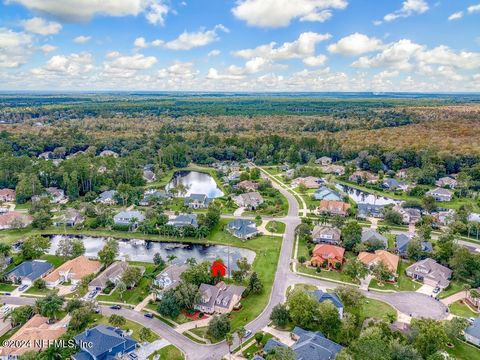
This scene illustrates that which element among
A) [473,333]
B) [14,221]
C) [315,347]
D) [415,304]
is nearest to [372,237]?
[415,304]

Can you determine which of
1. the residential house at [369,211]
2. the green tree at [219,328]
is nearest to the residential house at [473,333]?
the green tree at [219,328]

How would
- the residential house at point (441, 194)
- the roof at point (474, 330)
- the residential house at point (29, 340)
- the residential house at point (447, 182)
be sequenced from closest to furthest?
the residential house at point (29, 340), the roof at point (474, 330), the residential house at point (441, 194), the residential house at point (447, 182)

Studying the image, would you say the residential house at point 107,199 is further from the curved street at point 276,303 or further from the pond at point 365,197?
the pond at point 365,197

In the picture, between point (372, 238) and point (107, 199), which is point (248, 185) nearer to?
point (107, 199)

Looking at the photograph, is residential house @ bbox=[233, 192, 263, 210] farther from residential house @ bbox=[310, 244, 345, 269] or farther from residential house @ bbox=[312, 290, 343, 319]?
residential house @ bbox=[312, 290, 343, 319]

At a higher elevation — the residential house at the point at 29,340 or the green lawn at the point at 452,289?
the residential house at the point at 29,340

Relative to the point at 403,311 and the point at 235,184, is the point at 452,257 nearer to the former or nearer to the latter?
the point at 403,311

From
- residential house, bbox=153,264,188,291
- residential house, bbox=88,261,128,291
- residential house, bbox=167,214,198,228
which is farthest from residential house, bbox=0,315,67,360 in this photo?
residential house, bbox=167,214,198,228

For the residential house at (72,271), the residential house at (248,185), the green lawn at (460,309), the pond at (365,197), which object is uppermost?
the residential house at (248,185)
